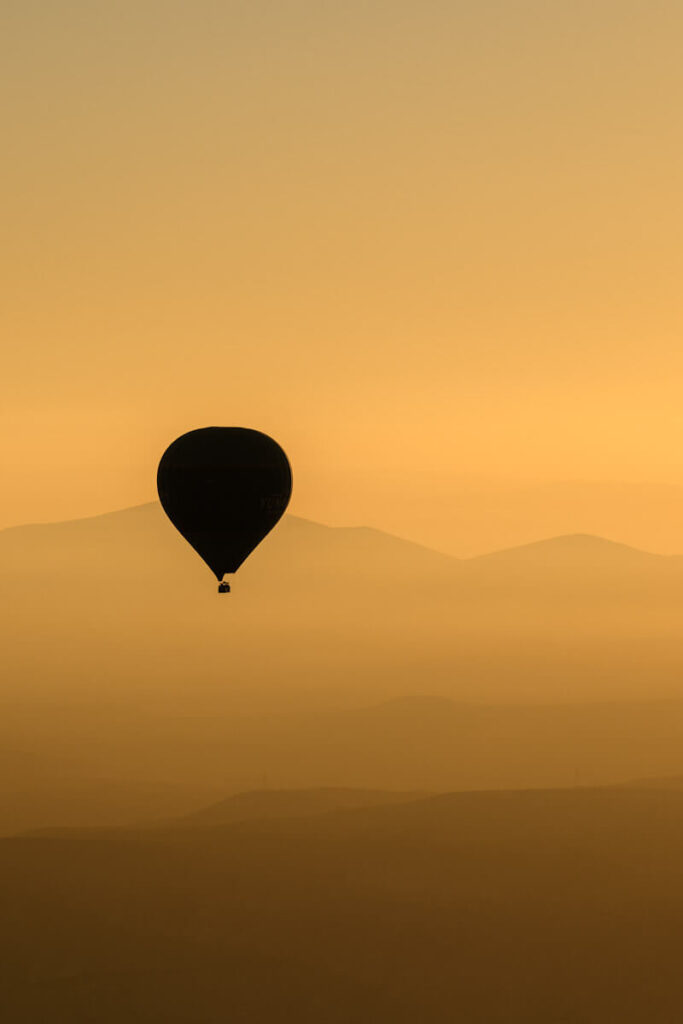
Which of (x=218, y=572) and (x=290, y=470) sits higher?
(x=290, y=470)

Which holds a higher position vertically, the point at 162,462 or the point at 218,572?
the point at 162,462

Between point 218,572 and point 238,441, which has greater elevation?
point 238,441
